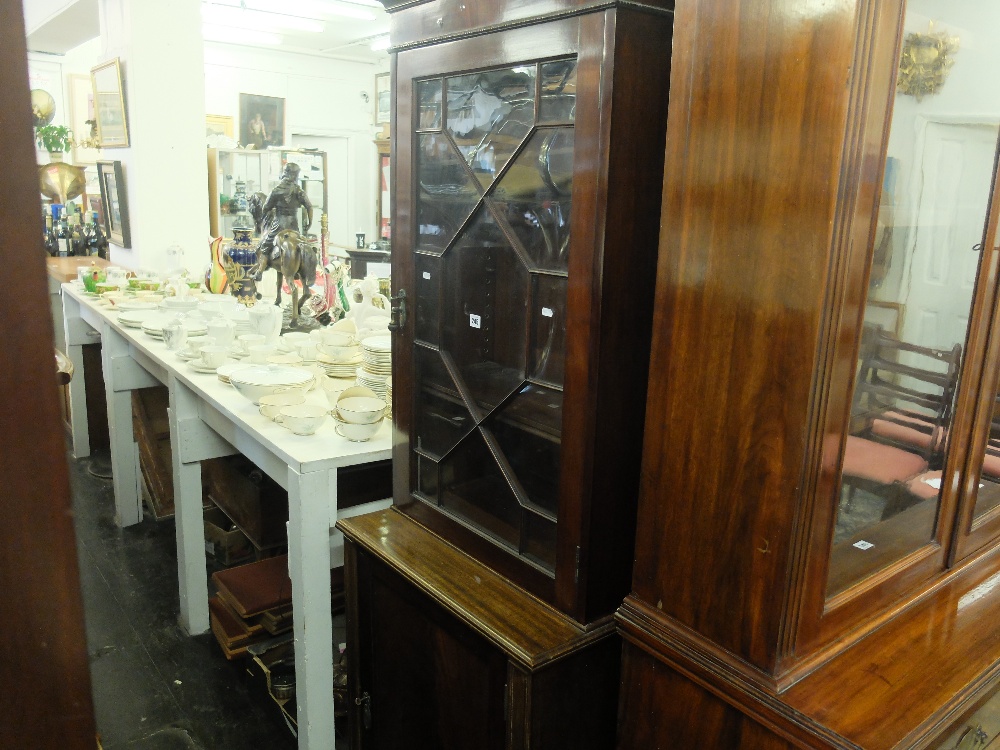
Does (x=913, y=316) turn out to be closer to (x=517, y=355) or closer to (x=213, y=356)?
(x=517, y=355)

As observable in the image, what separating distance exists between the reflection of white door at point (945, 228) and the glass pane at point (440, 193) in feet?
2.17

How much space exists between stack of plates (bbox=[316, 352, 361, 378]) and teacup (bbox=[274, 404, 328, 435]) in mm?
417

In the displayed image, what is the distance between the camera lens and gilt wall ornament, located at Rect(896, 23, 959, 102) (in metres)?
0.86

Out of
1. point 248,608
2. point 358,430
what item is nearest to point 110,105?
point 248,608

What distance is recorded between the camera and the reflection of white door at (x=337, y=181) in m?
9.55

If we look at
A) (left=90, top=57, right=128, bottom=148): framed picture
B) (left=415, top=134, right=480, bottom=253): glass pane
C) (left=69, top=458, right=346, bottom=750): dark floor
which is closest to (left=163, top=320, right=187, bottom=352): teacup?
(left=69, top=458, right=346, bottom=750): dark floor

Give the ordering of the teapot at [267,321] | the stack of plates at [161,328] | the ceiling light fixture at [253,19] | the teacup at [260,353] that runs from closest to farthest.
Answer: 1. the teacup at [260,353]
2. the teapot at [267,321]
3. the stack of plates at [161,328]
4. the ceiling light fixture at [253,19]

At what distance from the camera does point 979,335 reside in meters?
1.11

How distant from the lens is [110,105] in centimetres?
449

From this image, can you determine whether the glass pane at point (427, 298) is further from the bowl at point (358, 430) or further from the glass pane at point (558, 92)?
the bowl at point (358, 430)

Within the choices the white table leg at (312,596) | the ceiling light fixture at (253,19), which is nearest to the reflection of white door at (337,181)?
the ceiling light fixture at (253,19)

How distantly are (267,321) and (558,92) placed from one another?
6.07 feet

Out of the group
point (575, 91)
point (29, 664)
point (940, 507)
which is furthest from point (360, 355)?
point (29, 664)

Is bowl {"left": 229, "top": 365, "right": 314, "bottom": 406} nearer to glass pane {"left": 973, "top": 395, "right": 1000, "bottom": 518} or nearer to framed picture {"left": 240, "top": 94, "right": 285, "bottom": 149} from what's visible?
glass pane {"left": 973, "top": 395, "right": 1000, "bottom": 518}
